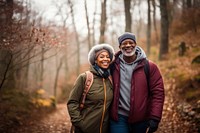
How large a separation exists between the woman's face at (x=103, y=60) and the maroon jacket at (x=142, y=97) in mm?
294

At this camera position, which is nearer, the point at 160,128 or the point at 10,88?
the point at 160,128

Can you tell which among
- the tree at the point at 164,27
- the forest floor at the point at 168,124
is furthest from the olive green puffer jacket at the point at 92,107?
the tree at the point at 164,27

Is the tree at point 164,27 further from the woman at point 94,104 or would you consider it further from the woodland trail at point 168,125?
the woman at point 94,104

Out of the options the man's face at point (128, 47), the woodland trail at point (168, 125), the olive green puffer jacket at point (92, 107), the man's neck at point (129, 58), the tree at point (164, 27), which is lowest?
the woodland trail at point (168, 125)

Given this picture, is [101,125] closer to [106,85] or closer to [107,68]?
[106,85]

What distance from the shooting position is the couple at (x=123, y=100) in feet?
12.2

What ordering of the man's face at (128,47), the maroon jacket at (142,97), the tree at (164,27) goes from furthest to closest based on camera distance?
the tree at (164,27)
the man's face at (128,47)
the maroon jacket at (142,97)

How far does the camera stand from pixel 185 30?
56.0ft

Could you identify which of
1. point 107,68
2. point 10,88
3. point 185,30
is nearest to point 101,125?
point 107,68

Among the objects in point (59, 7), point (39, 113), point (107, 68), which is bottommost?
point (39, 113)

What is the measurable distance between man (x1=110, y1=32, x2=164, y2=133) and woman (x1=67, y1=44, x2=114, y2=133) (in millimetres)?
124

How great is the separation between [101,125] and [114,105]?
0.39 m

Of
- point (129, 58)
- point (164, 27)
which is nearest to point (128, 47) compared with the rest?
point (129, 58)

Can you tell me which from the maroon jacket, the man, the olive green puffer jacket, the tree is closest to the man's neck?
the man
